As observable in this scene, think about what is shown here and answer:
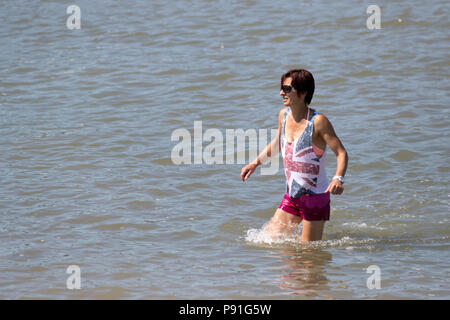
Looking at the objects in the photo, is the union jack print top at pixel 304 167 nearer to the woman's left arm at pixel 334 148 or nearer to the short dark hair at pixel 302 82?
the woman's left arm at pixel 334 148

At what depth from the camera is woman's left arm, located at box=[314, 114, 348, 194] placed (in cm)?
596

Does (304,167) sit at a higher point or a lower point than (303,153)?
lower

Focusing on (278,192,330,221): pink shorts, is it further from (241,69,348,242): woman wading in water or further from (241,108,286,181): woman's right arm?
(241,108,286,181): woman's right arm

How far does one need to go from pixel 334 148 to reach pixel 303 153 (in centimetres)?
35

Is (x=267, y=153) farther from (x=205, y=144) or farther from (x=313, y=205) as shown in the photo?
(x=205, y=144)

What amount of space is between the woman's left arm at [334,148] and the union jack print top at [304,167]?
12 centimetres

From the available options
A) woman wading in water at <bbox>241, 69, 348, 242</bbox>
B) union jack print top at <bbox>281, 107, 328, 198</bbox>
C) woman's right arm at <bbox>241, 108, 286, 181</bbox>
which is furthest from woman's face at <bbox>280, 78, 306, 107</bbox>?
woman's right arm at <bbox>241, 108, 286, 181</bbox>

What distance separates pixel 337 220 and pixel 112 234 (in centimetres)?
238

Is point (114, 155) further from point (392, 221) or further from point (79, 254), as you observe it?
point (392, 221)

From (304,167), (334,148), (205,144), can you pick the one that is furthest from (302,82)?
(205,144)

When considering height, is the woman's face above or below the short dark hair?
below

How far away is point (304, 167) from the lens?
6469mm

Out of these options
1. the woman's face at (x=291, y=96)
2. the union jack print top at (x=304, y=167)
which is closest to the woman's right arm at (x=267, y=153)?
the union jack print top at (x=304, y=167)
